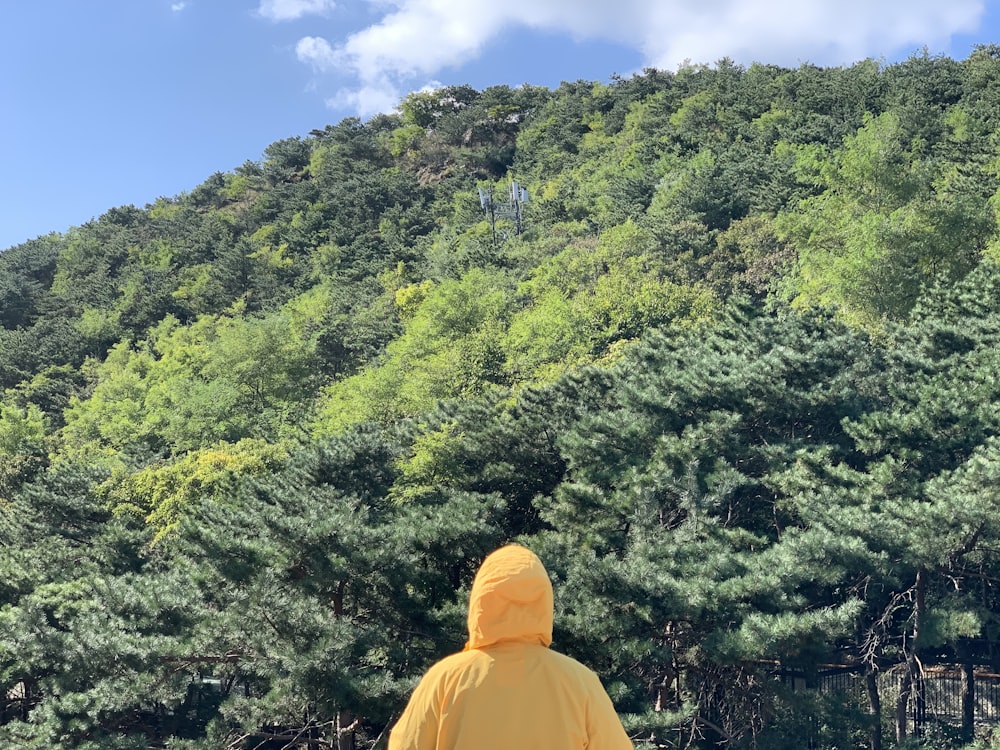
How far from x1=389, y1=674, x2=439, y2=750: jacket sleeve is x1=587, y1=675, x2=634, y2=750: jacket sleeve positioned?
32 centimetres

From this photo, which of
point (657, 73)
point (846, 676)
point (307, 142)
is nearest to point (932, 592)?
point (846, 676)

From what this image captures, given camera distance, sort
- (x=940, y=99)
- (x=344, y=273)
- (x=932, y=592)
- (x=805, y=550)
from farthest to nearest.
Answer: (x=344, y=273)
(x=940, y=99)
(x=932, y=592)
(x=805, y=550)

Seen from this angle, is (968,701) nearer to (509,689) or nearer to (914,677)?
(914,677)

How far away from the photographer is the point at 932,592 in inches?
425

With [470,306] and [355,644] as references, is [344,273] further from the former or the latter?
[355,644]

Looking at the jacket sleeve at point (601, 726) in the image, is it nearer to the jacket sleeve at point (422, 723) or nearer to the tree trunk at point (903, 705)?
the jacket sleeve at point (422, 723)

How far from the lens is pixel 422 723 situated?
5.80 feet

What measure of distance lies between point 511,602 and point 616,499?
9.29 metres

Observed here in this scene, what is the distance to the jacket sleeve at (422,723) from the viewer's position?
176cm

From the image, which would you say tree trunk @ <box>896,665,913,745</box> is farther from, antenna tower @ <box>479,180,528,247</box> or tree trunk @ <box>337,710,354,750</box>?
antenna tower @ <box>479,180,528,247</box>

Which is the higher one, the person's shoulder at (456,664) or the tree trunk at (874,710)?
the person's shoulder at (456,664)

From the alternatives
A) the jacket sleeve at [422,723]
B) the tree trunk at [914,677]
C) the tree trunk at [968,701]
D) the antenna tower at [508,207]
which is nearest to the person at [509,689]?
the jacket sleeve at [422,723]

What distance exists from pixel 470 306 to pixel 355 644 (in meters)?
18.8

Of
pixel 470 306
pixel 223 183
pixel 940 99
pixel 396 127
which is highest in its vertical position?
pixel 396 127
